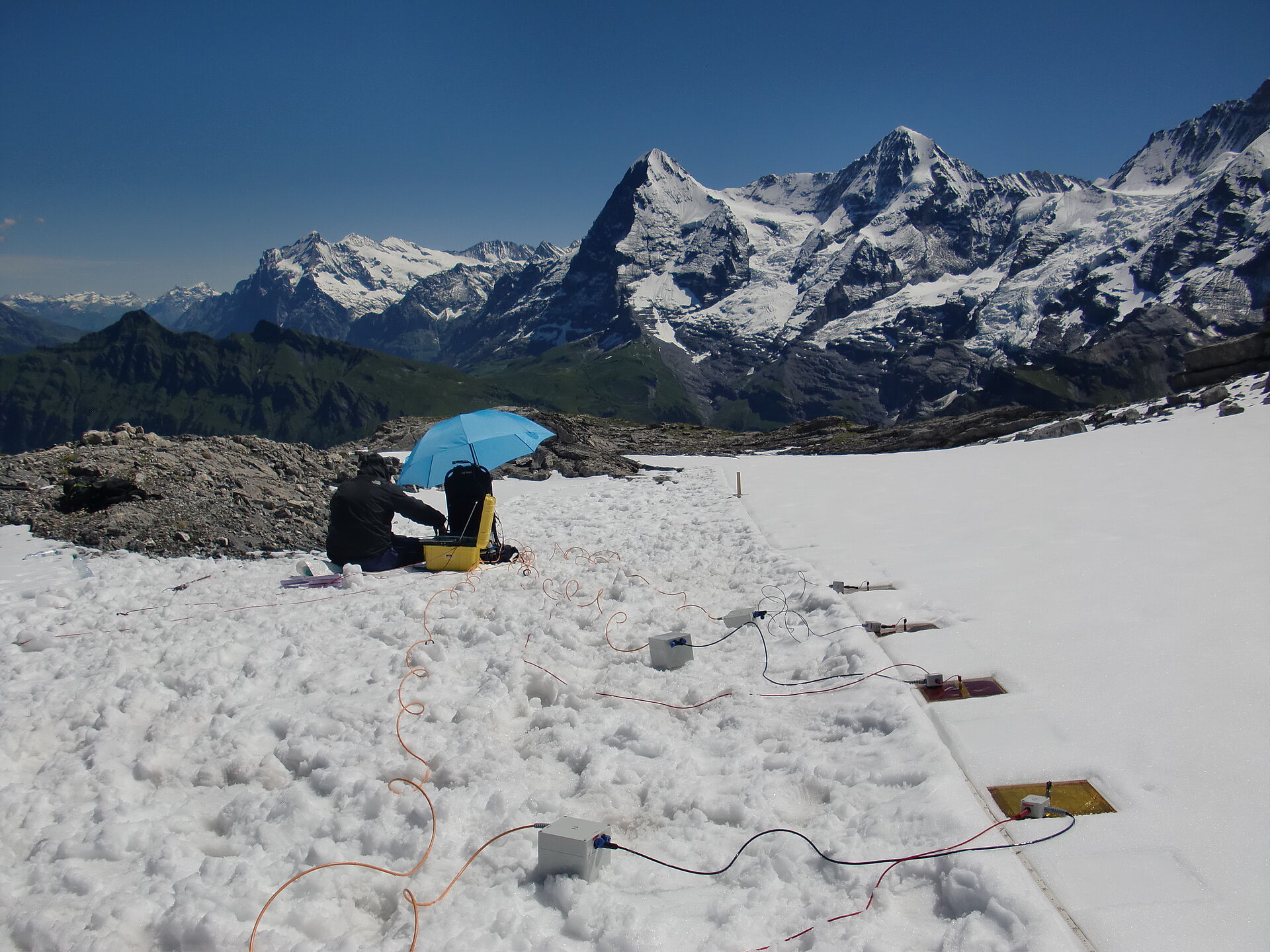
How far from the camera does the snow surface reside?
4297mm

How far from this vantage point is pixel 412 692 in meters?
7.34

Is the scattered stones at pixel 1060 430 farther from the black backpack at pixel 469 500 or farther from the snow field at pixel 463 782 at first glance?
the black backpack at pixel 469 500

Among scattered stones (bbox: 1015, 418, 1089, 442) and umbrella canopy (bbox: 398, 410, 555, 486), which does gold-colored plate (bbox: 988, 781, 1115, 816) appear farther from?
scattered stones (bbox: 1015, 418, 1089, 442)

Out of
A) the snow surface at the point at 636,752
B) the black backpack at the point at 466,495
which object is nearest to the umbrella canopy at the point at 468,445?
the black backpack at the point at 466,495

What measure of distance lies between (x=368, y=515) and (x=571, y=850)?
9.19 m

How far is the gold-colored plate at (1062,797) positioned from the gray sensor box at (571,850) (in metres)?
2.99

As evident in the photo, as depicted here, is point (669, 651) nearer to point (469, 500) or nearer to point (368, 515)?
point (469, 500)

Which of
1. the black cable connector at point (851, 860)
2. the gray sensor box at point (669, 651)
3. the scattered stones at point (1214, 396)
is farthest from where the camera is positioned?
the scattered stones at point (1214, 396)

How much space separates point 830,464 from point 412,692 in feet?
85.9

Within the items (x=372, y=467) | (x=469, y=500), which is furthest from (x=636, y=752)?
(x=372, y=467)

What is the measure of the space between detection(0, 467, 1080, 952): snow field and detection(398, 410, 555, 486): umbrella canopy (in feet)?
11.9

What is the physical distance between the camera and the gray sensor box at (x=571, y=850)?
467 cm

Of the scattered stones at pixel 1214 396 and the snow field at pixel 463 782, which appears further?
the scattered stones at pixel 1214 396

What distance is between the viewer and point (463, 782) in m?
5.90
